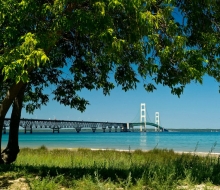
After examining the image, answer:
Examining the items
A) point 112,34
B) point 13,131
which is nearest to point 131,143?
point 13,131

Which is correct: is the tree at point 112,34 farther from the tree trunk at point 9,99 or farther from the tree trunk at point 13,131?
the tree trunk at point 13,131

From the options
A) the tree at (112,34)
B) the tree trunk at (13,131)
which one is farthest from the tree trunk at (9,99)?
the tree trunk at (13,131)

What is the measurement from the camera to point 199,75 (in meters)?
8.02

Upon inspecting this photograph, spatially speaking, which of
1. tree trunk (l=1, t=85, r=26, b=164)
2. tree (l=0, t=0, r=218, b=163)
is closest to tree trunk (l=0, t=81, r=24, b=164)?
tree (l=0, t=0, r=218, b=163)

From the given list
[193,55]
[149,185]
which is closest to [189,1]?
[193,55]

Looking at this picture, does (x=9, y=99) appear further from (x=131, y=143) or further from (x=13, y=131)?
(x=131, y=143)

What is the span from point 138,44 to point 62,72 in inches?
293

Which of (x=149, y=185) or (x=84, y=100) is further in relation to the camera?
(x=84, y=100)

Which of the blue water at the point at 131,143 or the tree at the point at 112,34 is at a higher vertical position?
the tree at the point at 112,34

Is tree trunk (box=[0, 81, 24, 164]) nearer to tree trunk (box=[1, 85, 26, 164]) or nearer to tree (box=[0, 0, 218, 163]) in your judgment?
tree (box=[0, 0, 218, 163])

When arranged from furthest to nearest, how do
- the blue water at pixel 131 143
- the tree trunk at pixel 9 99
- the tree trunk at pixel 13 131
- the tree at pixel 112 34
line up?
the blue water at pixel 131 143, the tree trunk at pixel 13 131, the tree trunk at pixel 9 99, the tree at pixel 112 34

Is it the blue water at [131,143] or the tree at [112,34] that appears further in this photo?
the blue water at [131,143]

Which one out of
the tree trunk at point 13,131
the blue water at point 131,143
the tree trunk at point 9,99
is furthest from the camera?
the blue water at point 131,143

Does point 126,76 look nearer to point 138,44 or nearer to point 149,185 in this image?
point 138,44
